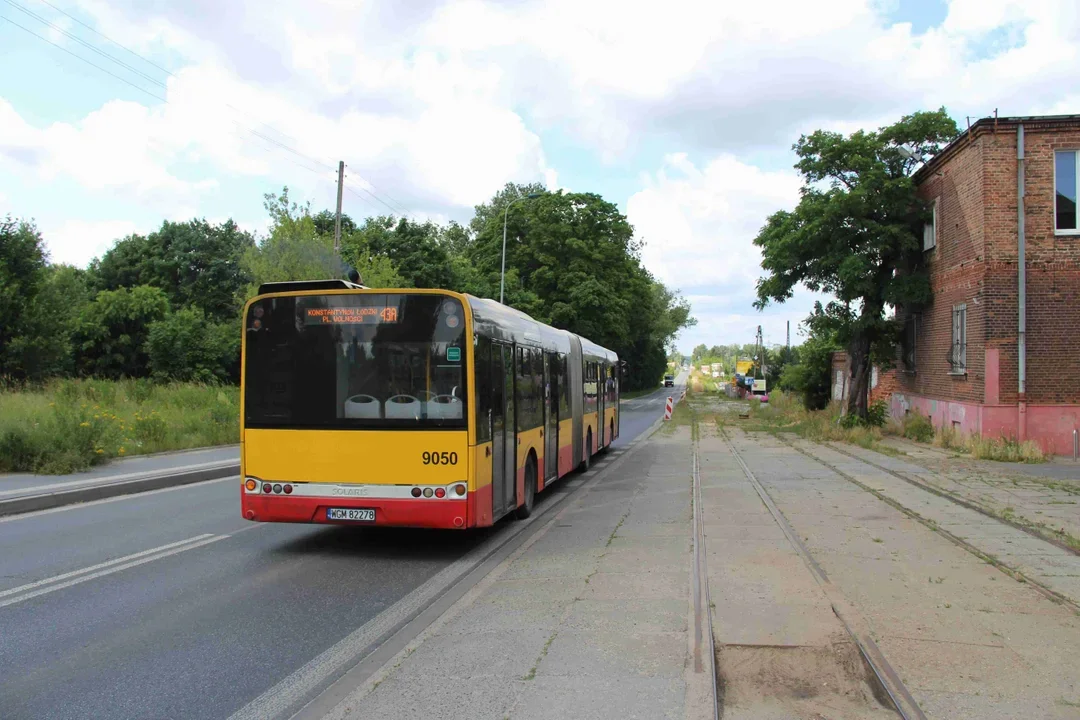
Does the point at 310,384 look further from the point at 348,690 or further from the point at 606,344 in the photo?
the point at 606,344

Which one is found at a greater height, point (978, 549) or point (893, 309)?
point (893, 309)

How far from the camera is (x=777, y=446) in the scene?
75.8 ft

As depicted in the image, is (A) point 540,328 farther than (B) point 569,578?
Yes

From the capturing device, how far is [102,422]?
15672 millimetres

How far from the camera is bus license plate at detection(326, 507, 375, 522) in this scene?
26.6 ft

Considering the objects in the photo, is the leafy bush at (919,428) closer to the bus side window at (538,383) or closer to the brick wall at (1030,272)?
the brick wall at (1030,272)

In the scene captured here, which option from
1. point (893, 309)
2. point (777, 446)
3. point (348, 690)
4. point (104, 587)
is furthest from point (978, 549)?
point (893, 309)

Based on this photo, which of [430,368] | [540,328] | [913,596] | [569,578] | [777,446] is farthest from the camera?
[777,446]

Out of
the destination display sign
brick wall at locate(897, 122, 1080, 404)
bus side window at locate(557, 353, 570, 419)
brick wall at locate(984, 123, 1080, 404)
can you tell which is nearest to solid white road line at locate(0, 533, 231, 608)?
the destination display sign

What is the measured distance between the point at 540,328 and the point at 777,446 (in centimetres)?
1297

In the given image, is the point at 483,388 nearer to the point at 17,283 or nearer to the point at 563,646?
the point at 563,646

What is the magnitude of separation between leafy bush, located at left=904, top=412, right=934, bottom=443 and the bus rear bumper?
61.9 feet

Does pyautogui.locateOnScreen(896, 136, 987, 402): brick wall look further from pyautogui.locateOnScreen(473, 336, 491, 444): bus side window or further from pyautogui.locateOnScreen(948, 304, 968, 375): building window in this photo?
pyautogui.locateOnScreen(473, 336, 491, 444): bus side window

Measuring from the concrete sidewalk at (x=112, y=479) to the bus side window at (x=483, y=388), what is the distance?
6.60 m
